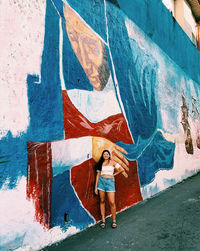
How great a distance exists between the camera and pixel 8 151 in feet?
10.6

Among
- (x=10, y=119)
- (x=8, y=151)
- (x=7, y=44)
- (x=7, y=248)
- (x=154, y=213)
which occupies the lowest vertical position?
(x=154, y=213)

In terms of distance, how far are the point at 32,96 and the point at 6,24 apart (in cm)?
103

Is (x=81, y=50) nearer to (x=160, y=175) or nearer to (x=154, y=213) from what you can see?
(x=154, y=213)

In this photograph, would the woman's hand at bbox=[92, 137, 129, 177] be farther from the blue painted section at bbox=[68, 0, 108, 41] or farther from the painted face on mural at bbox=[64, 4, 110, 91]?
the blue painted section at bbox=[68, 0, 108, 41]

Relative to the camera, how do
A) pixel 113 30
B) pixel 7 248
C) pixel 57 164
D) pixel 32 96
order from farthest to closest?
pixel 113 30
pixel 57 164
pixel 32 96
pixel 7 248

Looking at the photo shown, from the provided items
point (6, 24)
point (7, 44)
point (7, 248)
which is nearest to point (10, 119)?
point (7, 44)

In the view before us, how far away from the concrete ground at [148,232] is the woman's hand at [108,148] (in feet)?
3.54

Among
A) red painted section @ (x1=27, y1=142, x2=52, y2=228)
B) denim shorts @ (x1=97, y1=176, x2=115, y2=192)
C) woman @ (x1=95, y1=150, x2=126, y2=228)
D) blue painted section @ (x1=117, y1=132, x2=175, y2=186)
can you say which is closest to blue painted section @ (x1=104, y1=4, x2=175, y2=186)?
blue painted section @ (x1=117, y1=132, x2=175, y2=186)

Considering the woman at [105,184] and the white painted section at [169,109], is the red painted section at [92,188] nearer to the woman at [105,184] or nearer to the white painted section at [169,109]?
the woman at [105,184]

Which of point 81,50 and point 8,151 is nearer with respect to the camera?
point 8,151

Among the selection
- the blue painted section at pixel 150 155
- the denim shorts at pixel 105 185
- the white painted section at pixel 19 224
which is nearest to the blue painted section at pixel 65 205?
the white painted section at pixel 19 224

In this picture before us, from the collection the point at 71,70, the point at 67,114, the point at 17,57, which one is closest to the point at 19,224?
the point at 67,114

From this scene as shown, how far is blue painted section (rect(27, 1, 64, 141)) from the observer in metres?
3.61

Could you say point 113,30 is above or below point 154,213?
above
